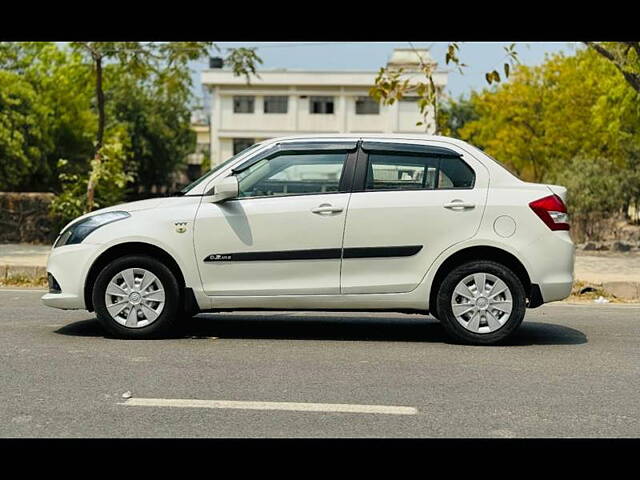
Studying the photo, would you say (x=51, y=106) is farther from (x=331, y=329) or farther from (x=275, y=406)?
(x=275, y=406)

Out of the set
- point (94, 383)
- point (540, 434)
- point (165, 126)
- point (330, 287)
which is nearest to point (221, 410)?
point (94, 383)

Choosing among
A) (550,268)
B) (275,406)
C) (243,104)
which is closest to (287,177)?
(550,268)

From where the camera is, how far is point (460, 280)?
7535 mm

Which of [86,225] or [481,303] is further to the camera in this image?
[86,225]

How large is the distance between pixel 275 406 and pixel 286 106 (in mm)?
54988

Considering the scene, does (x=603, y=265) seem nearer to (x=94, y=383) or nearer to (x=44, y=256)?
(x=44, y=256)

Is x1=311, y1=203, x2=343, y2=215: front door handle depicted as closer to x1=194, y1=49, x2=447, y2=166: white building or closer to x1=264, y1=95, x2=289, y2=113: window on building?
x1=194, y1=49, x2=447, y2=166: white building

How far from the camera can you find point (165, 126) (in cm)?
5309

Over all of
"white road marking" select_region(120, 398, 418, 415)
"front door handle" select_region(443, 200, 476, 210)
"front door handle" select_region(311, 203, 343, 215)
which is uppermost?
"front door handle" select_region(443, 200, 476, 210)

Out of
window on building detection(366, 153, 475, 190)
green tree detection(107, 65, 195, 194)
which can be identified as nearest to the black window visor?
window on building detection(366, 153, 475, 190)

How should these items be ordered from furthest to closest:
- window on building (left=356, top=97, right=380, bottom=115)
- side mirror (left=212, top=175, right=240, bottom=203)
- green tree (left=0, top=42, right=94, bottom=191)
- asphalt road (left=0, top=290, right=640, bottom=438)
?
window on building (left=356, top=97, right=380, bottom=115) → green tree (left=0, top=42, right=94, bottom=191) → side mirror (left=212, top=175, right=240, bottom=203) → asphalt road (left=0, top=290, right=640, bottom=438)

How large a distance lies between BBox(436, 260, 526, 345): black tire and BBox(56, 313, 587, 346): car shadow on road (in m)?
0.34

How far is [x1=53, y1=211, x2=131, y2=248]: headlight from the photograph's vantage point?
303 inches

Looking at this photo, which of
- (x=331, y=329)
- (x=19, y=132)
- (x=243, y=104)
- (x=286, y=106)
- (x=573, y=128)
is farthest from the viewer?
(x=243, y=104)
